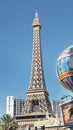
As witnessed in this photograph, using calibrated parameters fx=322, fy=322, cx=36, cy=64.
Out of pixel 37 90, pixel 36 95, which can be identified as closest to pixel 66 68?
pixel 37 90

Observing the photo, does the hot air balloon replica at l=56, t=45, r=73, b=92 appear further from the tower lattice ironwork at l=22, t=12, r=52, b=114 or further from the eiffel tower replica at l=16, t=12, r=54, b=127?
the tower lattice ironwork at l=22, t=12, r=52, b=114

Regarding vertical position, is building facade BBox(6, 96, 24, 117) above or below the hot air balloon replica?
above

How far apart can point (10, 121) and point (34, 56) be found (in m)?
52.5

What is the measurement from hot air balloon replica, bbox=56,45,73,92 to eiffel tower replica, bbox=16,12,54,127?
57.6 m

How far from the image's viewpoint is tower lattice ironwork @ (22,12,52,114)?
111875 millimetres

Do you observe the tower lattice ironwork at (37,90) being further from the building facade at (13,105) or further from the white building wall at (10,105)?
the white building wall at (10,105)

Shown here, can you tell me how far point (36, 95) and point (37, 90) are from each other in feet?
6.07

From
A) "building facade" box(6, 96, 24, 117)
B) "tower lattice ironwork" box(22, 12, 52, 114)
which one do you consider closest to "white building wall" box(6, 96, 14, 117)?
"building facade" box(6, 96, 24, 117)

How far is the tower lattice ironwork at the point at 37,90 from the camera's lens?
111875 millimetres

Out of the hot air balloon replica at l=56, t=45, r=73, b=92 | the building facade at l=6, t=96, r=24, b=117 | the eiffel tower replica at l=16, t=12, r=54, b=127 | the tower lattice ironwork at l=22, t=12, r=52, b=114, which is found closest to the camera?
the hot air balloon replica at l=56, t=45, r=73, b=92

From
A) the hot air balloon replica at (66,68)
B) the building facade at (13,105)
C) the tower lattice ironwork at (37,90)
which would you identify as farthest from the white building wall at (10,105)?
the hot air balloon replica at (66,68)

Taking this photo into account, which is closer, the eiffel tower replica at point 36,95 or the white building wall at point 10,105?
the eiffel tower replica at point 36,95

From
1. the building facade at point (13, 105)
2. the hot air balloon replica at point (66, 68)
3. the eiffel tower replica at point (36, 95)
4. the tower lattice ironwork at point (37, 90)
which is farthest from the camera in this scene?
the building facade at point (13, 105)

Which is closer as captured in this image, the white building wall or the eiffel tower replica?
the eiffel tower replica
